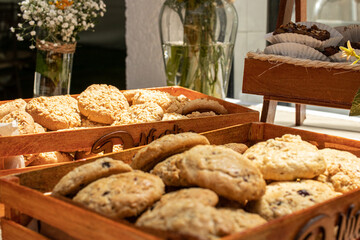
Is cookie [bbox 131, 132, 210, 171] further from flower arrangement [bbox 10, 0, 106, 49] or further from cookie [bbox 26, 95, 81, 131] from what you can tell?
flower arrangement [bbox 10, 0, 106, 49]

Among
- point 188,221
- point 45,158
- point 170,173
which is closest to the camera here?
point 188,221

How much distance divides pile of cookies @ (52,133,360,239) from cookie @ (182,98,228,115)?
0.72 m

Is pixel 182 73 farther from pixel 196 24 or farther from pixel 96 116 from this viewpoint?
pixel 96 116

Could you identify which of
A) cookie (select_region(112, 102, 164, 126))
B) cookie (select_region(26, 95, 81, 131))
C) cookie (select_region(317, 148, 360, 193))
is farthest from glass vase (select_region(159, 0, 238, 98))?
cookie (select_region(317, 148, 360, 193))

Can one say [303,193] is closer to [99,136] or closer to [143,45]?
[99,136]

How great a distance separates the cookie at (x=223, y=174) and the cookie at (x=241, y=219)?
0.03m

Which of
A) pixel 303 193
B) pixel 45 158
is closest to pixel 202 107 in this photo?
pixel 45 158

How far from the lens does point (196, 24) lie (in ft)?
7.29

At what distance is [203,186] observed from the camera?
77 centimetres

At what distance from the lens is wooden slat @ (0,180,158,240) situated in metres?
0.63

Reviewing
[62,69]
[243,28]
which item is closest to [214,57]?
[62,69]

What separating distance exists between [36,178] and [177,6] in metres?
1.55

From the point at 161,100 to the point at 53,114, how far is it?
0.45 metres

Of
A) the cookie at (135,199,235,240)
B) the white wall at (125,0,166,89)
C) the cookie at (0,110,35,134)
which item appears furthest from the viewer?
the white wall at (125,0,166,89)
